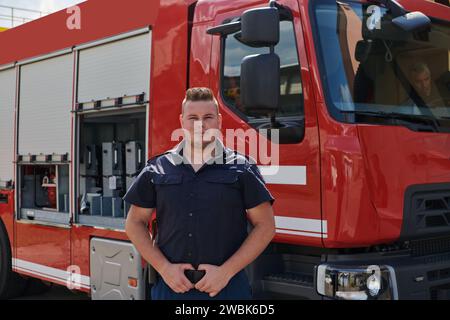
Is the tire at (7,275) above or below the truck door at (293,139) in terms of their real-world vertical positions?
below

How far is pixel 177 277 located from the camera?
8.02 feet

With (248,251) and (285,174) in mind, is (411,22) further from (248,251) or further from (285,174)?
(248,251)

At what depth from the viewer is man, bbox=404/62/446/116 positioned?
368cm

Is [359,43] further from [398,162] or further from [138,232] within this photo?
[138,232]

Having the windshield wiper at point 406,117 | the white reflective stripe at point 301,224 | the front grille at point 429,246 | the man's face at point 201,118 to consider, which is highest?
the windshield wiper at point 406,117

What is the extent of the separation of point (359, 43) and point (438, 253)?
1394 millimetres

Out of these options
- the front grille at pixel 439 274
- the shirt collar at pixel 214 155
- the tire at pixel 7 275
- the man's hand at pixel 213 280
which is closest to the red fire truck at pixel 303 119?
the front grille at pixel 439 274

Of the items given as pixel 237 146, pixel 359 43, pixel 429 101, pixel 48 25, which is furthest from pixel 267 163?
pixel 48 25

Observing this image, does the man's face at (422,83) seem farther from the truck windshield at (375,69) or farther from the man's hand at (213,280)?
the man's hand at (213,280)

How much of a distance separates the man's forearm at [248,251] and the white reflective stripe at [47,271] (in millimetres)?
2622

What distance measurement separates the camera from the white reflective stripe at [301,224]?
3.20 metres

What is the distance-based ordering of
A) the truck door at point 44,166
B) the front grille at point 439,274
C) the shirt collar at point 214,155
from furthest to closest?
1. the truck door at point 44,166
2. the front grille at point 439,274
3. the shirt collar at point 214,155

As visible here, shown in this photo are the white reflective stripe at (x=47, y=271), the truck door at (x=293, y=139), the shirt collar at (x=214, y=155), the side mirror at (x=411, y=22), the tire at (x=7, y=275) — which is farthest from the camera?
the tire at (x=7, y=275)

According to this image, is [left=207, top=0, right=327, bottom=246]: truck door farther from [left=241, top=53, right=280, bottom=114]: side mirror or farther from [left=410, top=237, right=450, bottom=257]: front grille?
[left=410, top=237, right=450, bottom=257]: front grille
